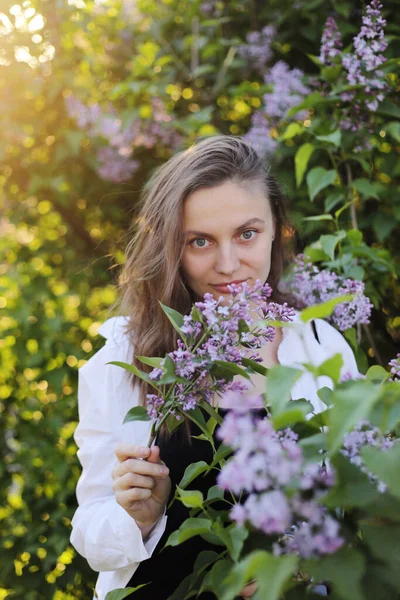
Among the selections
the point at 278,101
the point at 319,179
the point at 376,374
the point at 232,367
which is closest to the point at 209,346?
the point at 232,367

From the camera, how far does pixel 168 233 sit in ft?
4.18

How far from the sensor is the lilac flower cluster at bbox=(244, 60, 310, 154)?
70.9 inches

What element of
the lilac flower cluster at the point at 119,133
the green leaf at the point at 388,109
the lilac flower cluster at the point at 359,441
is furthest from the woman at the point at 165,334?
the lilac flower cluster at the point at 119,133

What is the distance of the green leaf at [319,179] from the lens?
1.55 m

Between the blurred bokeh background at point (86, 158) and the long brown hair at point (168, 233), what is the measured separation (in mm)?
335

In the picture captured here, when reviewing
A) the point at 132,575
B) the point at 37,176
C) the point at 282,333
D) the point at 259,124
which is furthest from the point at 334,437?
the point at 37,176

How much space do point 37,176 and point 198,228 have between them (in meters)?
1.19

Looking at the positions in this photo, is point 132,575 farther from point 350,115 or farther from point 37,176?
point 37,176

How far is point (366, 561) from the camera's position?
599 millimetres

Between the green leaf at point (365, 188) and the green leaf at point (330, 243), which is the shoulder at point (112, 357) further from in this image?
the green leaf at point (365, 188)

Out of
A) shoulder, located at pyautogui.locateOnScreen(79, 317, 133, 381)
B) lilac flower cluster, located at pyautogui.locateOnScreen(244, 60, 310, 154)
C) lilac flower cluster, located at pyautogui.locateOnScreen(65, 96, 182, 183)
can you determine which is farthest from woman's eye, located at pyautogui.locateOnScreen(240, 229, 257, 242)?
lilac flower cluster, located at pyautogui.locateOnScreen(65, 96, 182, 183)

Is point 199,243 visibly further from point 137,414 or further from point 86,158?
point 86,158

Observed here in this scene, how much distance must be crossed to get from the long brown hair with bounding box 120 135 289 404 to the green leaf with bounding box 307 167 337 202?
0.08 m

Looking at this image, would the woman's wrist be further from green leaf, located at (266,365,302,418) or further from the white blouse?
green leaf, located at (266,365,302,418)
